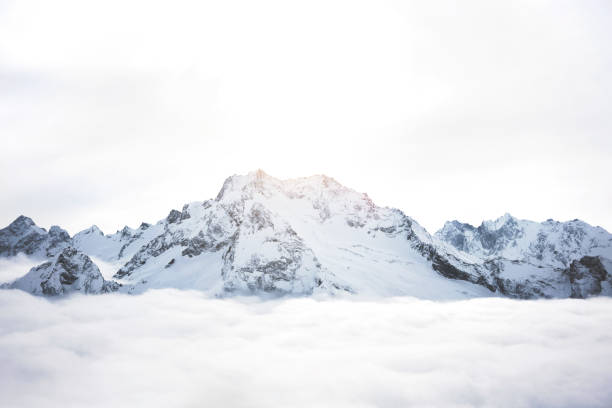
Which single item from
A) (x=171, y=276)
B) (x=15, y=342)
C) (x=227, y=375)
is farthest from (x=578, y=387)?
(x=171, y=276)

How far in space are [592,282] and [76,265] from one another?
640ft

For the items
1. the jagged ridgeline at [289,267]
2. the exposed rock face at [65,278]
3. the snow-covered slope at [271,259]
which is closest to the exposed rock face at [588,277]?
the jagged ridgeline at [289,267]

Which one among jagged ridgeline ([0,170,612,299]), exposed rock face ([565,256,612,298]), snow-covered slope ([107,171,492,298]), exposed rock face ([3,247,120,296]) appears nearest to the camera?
exposed rock face ([3,247,120,296])

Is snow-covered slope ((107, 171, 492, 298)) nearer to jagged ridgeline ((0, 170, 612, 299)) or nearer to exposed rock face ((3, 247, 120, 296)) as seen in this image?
jagged ridgeline ((0, 170, 612, 299))

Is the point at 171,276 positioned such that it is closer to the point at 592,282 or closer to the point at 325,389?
the point at 325,389

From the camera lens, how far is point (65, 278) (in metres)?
118

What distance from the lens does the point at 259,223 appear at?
149m

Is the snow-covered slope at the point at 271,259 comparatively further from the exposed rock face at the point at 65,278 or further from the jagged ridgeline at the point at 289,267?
the exposed rock face at the point at 65,278

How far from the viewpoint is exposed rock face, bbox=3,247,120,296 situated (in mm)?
116688

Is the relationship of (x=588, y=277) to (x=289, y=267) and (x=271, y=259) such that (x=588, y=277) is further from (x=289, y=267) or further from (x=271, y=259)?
(x=271, y=259)

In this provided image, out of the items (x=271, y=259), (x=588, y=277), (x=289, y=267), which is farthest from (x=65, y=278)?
(x=588, y=277)

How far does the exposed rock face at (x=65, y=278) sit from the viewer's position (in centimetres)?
11669

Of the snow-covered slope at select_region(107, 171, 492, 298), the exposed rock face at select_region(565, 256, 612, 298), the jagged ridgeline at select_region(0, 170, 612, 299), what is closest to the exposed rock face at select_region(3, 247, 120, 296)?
the jagged ridgeline at select_region(0, 170, 612, 299)

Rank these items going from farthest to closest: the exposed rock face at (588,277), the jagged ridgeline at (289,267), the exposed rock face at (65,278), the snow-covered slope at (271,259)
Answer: the snow-covered slope at (271,259), the jagged ridgeline at (289,267), the exposed rock face at (588,277), the exposed rock face at (65,278)
